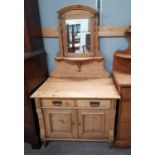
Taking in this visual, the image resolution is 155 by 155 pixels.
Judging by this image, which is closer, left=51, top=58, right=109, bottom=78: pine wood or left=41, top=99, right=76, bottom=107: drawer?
left=41, top=99, right=76, bottom=107: drawer

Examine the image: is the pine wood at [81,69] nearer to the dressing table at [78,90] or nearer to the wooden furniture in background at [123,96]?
the dressing table at [78,90]

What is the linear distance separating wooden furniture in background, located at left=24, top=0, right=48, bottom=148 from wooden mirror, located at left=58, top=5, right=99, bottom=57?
270 millimetres

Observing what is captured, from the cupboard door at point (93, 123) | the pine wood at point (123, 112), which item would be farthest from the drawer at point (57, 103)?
the pine wood at point (123, 112)

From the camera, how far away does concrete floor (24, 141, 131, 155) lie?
1578mm

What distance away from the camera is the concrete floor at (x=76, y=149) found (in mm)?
1578

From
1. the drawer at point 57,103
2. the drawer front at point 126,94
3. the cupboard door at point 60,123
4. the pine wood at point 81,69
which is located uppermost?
the pine wood at point 81,69

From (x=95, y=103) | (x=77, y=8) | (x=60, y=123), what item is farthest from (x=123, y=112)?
(x=77, y=8)

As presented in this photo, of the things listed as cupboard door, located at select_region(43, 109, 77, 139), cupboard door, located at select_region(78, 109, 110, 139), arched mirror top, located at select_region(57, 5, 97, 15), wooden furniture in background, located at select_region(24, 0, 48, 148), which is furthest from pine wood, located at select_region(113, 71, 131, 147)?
wooden furniture in background, located at select_region(24, 0, 48, 148)

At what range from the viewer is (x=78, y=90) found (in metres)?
1.50

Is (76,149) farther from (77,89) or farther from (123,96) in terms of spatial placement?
(123,96)

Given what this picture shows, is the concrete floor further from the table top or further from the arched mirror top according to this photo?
the arched mirror top

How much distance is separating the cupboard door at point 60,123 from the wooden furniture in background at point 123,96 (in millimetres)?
450
